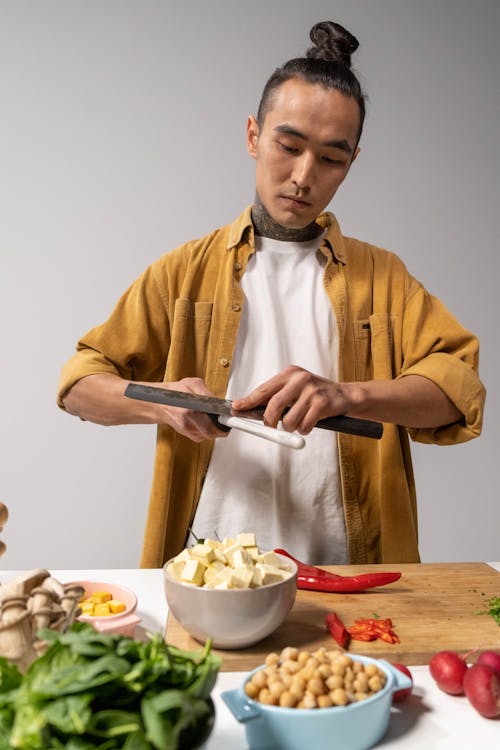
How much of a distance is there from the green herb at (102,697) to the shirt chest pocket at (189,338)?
1.20 meters

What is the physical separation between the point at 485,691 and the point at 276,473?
96 centimetres

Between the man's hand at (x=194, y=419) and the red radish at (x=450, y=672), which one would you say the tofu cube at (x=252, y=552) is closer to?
the red radish at (x=450, y=672)

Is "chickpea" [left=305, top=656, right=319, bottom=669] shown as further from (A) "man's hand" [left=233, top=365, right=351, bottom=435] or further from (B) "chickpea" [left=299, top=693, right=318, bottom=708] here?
(A) "man's hand" [left=233, top=365, right=351, bottom=435]

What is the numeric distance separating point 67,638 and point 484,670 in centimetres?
59

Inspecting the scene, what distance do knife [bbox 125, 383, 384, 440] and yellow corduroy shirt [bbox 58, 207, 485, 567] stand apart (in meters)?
0.36

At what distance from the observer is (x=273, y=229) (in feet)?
6.98

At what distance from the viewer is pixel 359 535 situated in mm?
2010

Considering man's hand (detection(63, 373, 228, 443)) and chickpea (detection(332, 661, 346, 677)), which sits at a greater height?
man's hand (detection(63, 373, 228, 443))

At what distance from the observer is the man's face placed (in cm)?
185

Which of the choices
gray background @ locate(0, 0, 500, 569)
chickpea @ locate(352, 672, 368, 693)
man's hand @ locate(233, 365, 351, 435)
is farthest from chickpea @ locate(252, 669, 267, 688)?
gray background @ locate(0, 0, 500, 569)

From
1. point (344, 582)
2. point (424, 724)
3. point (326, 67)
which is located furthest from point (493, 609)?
point (326, 67)

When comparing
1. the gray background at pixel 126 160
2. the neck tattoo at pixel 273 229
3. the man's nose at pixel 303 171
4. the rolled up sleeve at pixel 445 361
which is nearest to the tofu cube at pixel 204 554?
the rolled up sleeve at pixel 445 361

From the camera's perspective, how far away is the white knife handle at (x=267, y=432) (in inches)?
54.7

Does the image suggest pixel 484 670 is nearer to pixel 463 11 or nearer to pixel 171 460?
pixel 171 460
